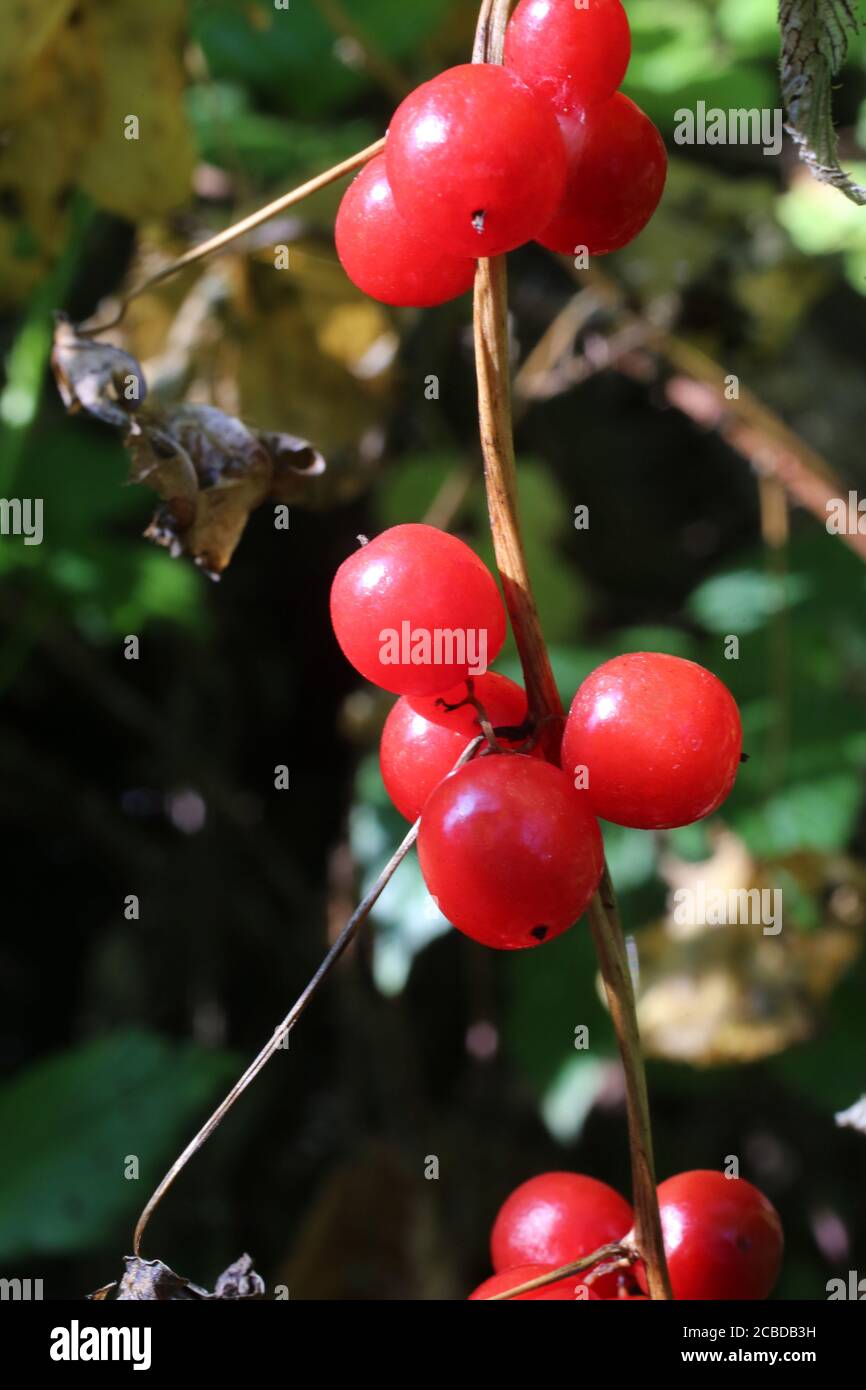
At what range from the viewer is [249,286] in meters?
1.48

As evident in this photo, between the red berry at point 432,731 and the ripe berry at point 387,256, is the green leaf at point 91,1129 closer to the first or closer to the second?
the red berry at point 432,731

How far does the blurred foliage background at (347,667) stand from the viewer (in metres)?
1.38

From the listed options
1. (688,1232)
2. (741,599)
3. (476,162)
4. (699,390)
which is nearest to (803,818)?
(741,599)

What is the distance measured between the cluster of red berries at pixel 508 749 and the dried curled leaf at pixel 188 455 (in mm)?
217

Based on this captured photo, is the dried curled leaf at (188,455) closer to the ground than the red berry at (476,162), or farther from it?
farther from it

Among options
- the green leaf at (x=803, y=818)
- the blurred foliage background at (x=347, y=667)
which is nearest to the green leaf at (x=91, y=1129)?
the blurred foliage background at (x=347, y=667)

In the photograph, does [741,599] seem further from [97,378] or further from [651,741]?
[651,741]

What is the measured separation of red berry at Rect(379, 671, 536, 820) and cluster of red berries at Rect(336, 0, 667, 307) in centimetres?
17

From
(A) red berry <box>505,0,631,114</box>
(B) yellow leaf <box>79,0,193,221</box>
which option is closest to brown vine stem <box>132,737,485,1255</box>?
(A) red berry <box>505,0,631,114</box>

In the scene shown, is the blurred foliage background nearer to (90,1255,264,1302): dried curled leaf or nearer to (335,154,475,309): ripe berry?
(335,154,475,309): ripe berry
